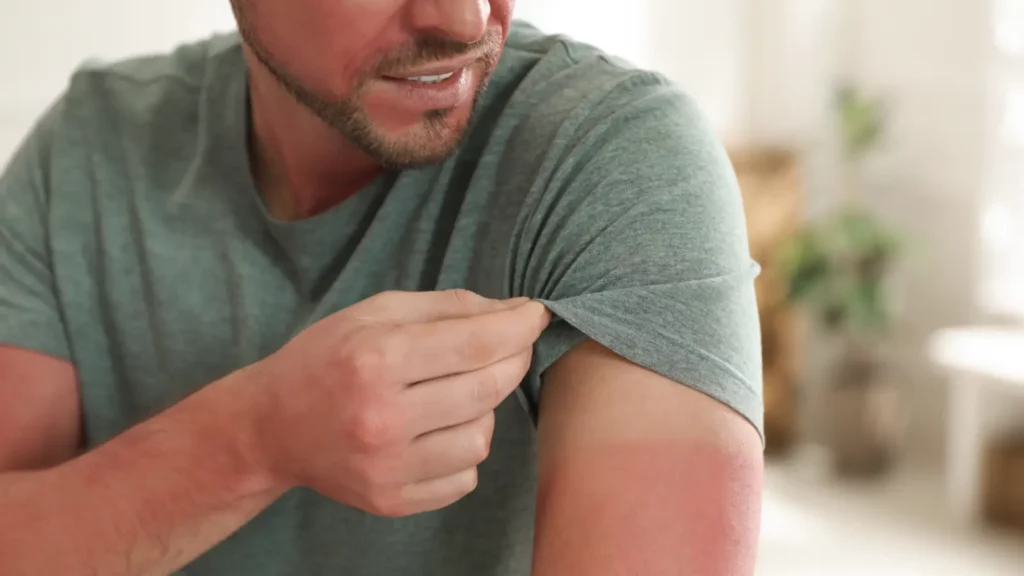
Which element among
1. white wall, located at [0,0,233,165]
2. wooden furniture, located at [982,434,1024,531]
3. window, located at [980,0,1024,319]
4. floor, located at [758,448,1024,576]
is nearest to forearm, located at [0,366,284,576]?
white wall, located at [0,0,233,165]

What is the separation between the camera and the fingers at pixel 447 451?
0.62m

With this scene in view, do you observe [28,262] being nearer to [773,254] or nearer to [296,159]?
[296,159]

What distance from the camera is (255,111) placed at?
0.97 meters

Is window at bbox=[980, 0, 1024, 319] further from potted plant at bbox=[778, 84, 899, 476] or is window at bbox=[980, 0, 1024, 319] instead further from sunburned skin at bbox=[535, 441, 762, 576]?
sunburned skin at bbox=[535, 441, 762, 576]

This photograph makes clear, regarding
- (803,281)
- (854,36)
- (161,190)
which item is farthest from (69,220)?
(854,36)

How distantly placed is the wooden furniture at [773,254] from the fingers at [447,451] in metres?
2.49

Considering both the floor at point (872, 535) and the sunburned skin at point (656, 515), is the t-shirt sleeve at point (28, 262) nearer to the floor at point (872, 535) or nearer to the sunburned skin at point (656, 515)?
the sunburned skin at point (656, 515)

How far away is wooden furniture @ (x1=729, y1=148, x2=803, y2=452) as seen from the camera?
9.95 feet

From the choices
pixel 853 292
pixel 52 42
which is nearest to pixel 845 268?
pixel 853 292

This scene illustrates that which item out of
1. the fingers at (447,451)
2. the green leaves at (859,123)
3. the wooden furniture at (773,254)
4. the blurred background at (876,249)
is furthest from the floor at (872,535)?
the fingers at (447,451)

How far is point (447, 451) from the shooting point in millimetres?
626

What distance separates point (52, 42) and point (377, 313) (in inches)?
64.1

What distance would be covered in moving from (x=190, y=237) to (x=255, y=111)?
0.54 ft

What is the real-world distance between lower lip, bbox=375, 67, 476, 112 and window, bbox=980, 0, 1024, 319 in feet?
8.45
